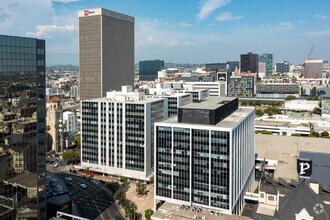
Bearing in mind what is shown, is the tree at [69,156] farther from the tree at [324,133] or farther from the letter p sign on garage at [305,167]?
the tree at [324,133]

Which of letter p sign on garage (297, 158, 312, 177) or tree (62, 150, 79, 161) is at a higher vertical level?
letter p sign on garage (297, 158, 312, 177)

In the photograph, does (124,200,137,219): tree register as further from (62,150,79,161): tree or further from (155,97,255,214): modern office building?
(62,150,79,161): tree

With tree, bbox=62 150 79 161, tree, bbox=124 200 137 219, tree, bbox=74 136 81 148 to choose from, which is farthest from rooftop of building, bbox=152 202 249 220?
tree, bbox=74 136 81 148

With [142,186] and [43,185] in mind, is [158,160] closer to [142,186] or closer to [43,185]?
[142,186]

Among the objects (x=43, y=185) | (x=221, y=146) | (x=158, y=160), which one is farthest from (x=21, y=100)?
(x=221, y=146)

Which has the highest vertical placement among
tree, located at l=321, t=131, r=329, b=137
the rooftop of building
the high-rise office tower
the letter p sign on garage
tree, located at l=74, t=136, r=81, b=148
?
the high-rise office tower

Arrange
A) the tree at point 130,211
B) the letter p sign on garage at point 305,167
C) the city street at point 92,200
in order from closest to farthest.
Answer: the letter p sign on garage at point 305,167, the tree at point 130,211, the city street at point 92,200

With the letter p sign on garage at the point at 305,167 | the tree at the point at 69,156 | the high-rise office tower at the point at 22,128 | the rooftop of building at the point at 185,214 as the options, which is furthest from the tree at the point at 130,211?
the tree at the point at 69,156
